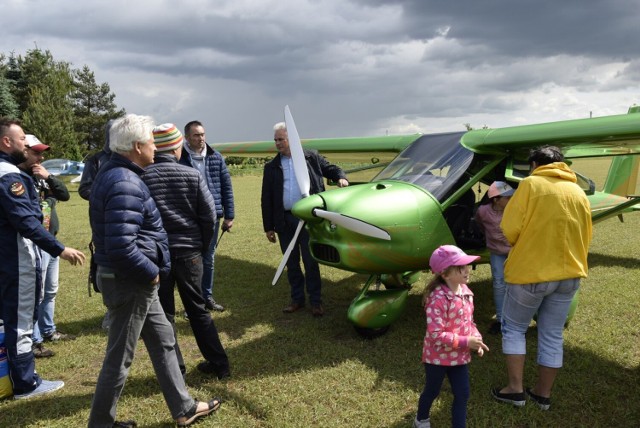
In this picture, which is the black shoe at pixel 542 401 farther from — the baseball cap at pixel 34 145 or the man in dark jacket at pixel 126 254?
the baseball cap at pixel 34 145

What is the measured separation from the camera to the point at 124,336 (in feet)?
8.46

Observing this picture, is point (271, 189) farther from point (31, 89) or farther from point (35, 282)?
point (31, 89)

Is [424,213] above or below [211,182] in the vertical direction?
below

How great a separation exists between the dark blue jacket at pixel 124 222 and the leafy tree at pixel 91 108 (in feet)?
187

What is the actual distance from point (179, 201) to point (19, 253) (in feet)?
4.18

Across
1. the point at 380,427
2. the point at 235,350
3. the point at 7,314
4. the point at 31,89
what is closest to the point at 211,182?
the point at 235,350

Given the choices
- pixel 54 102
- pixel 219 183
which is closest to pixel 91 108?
pixel 54 102

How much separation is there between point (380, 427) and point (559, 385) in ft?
5.31

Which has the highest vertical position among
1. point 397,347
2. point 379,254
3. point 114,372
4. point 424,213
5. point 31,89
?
point 31,89

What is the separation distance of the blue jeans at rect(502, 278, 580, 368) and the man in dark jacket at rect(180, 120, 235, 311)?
3117 millimetres

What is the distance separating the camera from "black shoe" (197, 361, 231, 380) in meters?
3.63

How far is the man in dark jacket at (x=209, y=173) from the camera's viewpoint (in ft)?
16.2

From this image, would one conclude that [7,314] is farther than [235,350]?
No

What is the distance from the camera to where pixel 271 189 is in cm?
527
